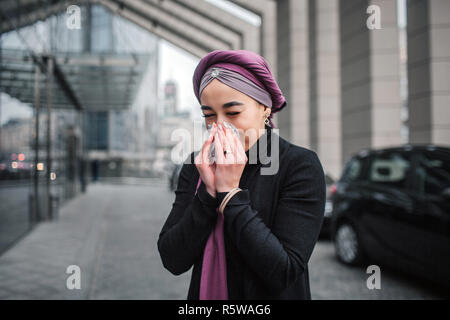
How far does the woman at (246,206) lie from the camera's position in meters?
1.06

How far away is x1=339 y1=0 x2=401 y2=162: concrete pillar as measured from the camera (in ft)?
32.3

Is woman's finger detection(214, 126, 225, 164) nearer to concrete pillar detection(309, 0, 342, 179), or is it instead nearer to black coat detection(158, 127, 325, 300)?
black coat detection(158, 127, 325, 300)

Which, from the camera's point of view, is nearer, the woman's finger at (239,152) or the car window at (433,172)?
the woman's finger at (239,152)

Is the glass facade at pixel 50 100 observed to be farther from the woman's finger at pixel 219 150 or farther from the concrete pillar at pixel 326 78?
the woman's finger at pixel 219 150

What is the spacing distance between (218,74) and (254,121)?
176 mm

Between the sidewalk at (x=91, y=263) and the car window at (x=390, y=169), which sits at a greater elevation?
the car window at (x=390, y=169)

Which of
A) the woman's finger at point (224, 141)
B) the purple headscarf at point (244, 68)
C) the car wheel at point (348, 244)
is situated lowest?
the car wheel at point (348, 244)

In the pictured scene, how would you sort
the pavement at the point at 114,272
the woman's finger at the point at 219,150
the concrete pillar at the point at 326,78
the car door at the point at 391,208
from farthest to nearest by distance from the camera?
the concrete pillar at the point at 326,78
the car door at the point at 391,208
the pavement at the point at 114,272
the woman's finger at the point at 219,150

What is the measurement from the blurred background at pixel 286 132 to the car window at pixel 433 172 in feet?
0.05

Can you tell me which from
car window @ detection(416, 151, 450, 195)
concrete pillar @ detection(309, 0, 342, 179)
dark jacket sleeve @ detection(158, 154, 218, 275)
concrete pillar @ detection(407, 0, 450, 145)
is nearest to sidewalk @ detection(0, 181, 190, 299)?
dark jacket sleeve @ detection(158, 154, 218, 275)

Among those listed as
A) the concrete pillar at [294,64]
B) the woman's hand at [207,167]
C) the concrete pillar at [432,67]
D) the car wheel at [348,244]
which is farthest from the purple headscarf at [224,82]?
the concrete pillar at [294,64]

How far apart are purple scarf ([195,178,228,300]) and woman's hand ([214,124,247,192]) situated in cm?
13

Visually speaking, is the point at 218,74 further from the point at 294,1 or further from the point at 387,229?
the point at 294,1

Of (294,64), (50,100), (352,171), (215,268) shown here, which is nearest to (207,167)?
(215,268)
